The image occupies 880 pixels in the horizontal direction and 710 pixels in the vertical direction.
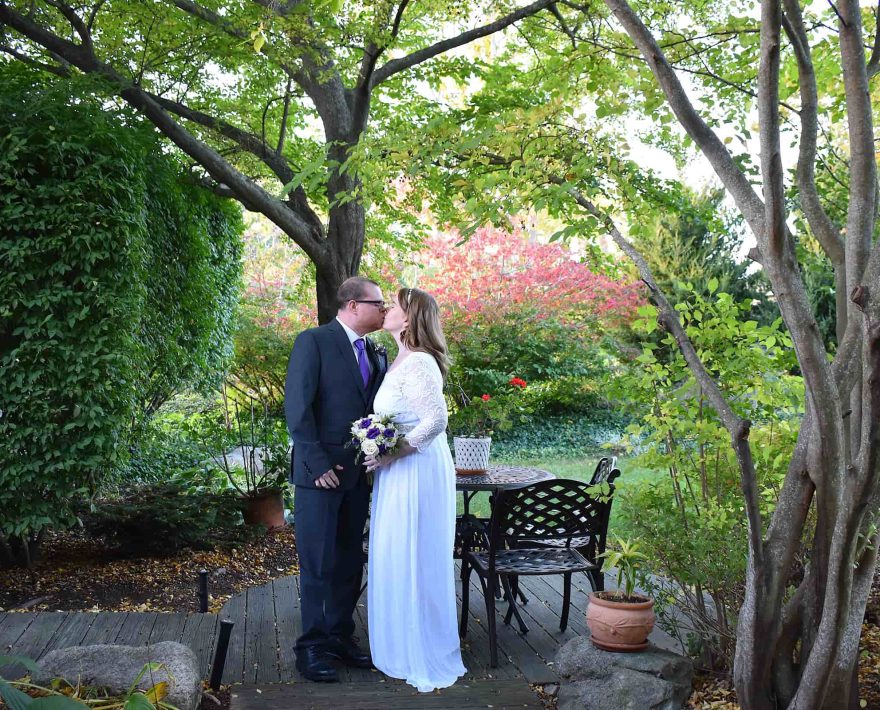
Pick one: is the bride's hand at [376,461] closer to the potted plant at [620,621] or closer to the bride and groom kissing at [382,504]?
the bride and groom kissing at [382,504]

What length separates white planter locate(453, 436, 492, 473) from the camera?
5.27 meters

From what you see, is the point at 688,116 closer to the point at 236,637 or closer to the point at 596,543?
the point at 596,543

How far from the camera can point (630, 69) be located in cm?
567

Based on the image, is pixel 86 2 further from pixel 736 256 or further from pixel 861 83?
pixel 736 256

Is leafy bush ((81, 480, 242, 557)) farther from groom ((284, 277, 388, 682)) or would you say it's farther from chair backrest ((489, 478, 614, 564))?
chair backrest ((489, 478, 614, 564))

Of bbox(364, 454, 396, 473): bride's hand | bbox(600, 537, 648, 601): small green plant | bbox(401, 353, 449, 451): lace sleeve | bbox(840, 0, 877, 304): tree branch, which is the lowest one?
bbox(600, 537, 648, 601): small green plant

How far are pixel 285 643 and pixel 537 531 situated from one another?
1.47 m

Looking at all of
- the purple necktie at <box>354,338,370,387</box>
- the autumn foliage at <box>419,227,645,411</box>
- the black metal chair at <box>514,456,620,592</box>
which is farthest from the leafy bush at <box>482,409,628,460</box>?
the purple necktie at <box>354,338,370,387</box>

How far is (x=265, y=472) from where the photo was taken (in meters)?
7.89

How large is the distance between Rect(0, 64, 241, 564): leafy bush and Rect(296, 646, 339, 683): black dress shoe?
2.21 metres

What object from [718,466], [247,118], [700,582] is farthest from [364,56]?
[700,582]

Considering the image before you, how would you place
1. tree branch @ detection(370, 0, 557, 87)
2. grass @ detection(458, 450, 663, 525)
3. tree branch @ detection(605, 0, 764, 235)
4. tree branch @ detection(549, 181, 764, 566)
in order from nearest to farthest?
tree branch @ detection(549, 181, 764, 566)
tree branch @ detection(605, 0, 764, 235)
tree branch @ detection(370, 0, 557, 87)
grass @ detection(458, 450, 663, 525)

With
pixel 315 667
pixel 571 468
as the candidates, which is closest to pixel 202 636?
pixel 315 667

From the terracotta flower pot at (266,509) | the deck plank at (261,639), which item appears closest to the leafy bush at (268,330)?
the terracotta flower pot at (266,509)
